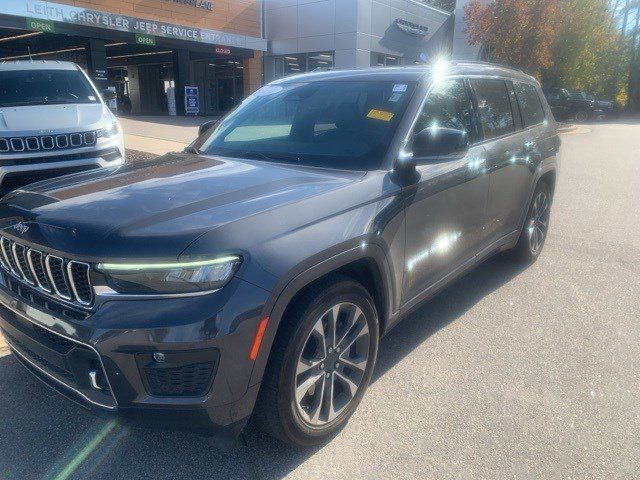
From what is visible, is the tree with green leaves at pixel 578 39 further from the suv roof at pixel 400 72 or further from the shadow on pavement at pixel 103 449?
the shadow on pavement at pixel 103 449

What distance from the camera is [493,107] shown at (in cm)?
411

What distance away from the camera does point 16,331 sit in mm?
2447

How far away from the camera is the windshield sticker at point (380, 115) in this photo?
3.10 m

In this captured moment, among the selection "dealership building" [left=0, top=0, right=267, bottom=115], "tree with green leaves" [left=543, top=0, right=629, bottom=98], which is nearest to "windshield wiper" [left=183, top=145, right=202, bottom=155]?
"dealership building" [left=0, top=0, right=267, bottom=115]

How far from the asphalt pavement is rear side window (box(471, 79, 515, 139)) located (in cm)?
138

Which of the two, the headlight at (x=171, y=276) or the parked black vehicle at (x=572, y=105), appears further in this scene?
the parked black vehicle at (x=572, y=105)

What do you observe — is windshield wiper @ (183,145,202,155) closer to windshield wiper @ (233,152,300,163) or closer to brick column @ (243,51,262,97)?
windshield wiper @ (233,152,300,163)

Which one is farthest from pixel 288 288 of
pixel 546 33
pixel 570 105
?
pixel 570 105

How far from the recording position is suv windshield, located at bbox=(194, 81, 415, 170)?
119 inches

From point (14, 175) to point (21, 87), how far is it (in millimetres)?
1871

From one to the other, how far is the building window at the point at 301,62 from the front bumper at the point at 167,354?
28.4 metres

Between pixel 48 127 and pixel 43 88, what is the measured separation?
60.7 inches

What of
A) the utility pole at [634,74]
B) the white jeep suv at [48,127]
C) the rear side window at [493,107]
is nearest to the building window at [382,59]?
the utility pole at [634,74]

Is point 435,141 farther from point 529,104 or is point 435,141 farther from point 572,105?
point 572,105
